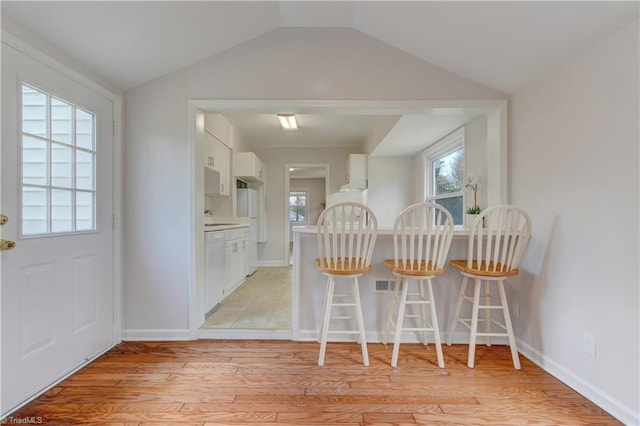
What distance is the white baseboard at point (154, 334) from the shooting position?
7.85 ft

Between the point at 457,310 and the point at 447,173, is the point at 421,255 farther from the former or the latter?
the point at 447,173

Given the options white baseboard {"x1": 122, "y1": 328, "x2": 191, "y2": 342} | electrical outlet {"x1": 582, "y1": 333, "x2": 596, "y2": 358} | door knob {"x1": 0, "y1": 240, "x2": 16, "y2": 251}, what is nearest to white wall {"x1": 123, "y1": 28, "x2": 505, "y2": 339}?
white baseboard {"x1": 122, "y1": 328, "x2": 191, "y2": 342}

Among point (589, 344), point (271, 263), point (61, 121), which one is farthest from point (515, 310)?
point (271, 263)

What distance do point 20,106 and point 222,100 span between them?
1210 mm

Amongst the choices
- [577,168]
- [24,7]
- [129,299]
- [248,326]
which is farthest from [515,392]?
[24,7]

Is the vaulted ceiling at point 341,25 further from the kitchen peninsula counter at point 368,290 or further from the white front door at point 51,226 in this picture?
the kitchen peninsula counter at point 368,290

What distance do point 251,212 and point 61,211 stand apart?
321 centimetres

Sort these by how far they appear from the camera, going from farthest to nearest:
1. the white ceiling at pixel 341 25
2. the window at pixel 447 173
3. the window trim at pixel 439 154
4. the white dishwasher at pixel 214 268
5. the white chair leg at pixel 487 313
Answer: the window at pixel 447 173 → the window trim at pixel 439 154 → the white dishwasher at pixel 214 268 → the white chair leg at pixel 487 313 → the white ceiling at pixel 341 25

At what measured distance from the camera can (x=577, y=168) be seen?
1.75 meters

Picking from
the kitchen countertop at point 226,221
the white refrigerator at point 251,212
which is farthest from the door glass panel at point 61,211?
the white refrigerator at point 251,212

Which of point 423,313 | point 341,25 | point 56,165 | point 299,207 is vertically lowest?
point 423,313

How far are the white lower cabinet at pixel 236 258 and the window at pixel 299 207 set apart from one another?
6.50m

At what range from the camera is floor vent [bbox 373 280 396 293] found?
2.40 m

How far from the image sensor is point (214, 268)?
2.96 meters
